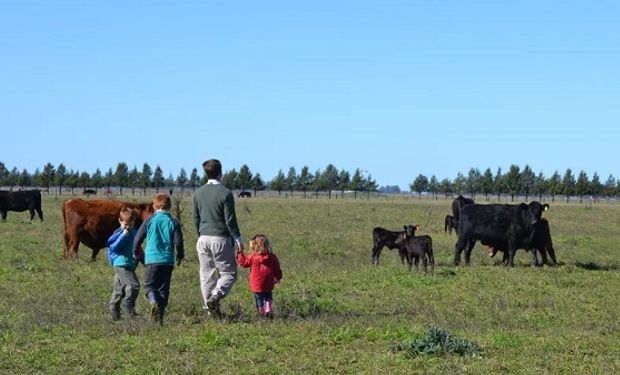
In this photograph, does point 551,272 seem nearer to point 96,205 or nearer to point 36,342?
point 96,205

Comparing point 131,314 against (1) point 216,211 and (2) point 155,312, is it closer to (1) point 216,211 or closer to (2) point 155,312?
(2) point 155,312

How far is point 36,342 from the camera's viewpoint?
10672mm

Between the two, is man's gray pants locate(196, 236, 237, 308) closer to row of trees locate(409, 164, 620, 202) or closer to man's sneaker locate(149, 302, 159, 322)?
man's sneaker locate(149, 302, 159, 322)

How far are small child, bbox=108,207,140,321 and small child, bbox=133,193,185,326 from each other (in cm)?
Result: 47

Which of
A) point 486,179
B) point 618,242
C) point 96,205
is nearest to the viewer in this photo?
point 96,205

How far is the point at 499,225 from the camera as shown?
23.4 m

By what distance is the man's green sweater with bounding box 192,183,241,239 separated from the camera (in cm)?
1193

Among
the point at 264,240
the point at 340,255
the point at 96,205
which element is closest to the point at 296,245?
the point at 340,255

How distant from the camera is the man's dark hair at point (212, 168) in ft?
39.7

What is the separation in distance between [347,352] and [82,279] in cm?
906

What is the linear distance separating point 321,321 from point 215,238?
1.92 m

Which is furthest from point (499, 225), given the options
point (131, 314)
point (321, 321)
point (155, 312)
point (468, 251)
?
point (155, 312)

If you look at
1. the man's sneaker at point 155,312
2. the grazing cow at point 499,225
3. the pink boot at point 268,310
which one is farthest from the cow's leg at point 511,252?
the man's sneaker at point 155,312

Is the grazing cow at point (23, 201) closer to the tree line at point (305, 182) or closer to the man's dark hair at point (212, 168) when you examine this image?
the man's dark hair at point (212, 168)
